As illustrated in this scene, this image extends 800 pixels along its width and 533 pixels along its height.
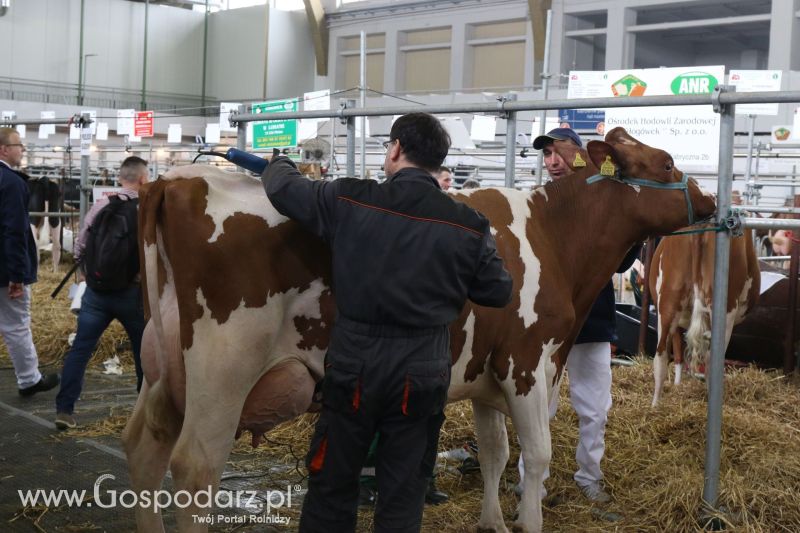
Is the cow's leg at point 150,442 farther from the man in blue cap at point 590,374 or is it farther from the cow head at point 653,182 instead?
the cow head at point 653,182

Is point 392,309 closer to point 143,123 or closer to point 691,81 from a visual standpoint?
point 691,81

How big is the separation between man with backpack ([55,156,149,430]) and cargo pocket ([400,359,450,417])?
3342 millimetres

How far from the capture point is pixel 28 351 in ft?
21.6

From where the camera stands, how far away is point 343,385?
9.16 ft

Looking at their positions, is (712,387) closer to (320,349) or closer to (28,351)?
(320,349)

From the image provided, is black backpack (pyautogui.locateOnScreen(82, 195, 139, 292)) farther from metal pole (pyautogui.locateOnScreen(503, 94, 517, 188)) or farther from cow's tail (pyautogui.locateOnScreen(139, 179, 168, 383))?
metal pole (pyautogui.locateOnScreen(503, 94, 517, 188))

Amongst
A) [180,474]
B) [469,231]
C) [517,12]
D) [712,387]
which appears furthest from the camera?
[517,12]

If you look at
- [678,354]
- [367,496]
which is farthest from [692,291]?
[367,496]

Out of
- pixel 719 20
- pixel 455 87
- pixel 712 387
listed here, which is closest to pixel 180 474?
pixel 712 387

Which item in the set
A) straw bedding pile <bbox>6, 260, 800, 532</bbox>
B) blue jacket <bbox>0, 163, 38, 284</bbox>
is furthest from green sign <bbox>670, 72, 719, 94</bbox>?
blue jacket <bbox>0, 163, 38, 284</bbox>

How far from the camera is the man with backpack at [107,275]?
558cm

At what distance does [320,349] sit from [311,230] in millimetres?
564

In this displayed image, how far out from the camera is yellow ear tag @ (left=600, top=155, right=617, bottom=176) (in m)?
3.93

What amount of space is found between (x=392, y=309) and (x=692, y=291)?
4.37 meters
